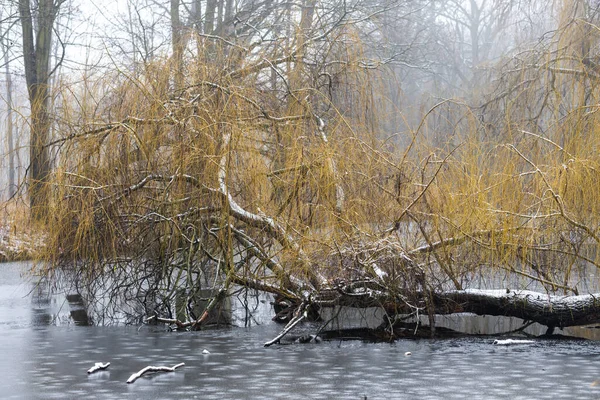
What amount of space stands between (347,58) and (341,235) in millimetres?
3084

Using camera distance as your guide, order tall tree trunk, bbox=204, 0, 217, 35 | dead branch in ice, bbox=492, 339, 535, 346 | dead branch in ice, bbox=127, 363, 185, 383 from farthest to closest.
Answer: tall tree trunk, bbox=204, 0, 217, 35, dead branch in ice, bbox=492, 339, 535, 346, dead branch in ice, bbox=127, 363, 185, 383

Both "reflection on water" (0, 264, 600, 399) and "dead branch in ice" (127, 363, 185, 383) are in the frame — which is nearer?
"reflection on water" (0, 264, 600, 399)

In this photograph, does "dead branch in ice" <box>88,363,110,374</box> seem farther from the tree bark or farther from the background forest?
the tree bark

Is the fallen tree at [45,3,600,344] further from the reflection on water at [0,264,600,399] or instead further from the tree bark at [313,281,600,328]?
the reflection on water at [0,264,600,399]

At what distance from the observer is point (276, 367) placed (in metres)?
8.62

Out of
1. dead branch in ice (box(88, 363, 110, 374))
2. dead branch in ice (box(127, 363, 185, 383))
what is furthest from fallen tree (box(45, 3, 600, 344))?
dead branch in ice (box(88, 363, 110, 374))

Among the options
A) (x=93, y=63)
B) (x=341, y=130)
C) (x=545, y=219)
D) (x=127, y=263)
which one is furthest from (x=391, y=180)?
(x=93, y=63)

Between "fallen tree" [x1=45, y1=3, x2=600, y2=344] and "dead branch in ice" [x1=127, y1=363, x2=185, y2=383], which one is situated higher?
"fallen tree" [x1=45, y1=3, x2=600, y2=344]

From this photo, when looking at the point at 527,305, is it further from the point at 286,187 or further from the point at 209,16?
the point at 209,16

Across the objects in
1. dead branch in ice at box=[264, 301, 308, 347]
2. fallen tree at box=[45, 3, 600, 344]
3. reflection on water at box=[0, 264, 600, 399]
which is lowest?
reflection on water at box=[0, 264, 600, 399]

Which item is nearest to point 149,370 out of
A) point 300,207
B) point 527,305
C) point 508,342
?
point 300,207

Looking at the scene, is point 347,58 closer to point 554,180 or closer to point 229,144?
point 229,144

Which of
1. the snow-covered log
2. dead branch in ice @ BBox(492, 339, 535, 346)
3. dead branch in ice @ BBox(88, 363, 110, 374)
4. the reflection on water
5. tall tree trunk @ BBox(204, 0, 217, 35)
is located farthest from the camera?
tall tree trunk @ BBox(204, 0, 217, 35)

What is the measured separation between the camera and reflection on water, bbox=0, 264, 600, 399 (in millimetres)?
7602
